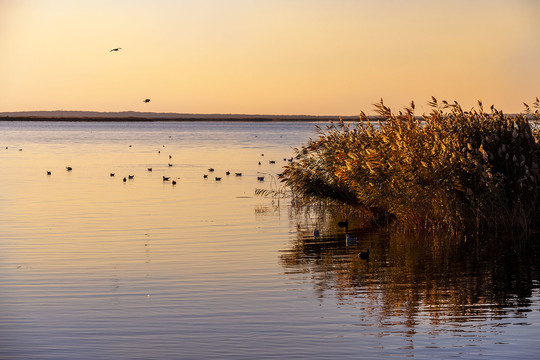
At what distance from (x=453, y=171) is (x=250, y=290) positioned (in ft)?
28.4

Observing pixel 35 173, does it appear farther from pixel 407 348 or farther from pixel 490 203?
pixel 407 348

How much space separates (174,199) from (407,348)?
24.2 meters

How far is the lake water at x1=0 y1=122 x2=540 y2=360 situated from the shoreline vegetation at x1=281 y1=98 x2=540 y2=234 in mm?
974

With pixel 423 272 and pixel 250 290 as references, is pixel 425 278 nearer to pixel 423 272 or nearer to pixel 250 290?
pixel 423 272

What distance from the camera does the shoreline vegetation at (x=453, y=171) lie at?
21.7m

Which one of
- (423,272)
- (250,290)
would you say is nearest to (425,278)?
(423,272)

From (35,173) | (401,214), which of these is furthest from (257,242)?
(35,173)

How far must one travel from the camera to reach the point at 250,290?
15281 millimetres

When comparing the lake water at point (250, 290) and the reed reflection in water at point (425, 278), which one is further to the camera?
the reed reflection in water at point (425, 278)

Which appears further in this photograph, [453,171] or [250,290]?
[453,171]

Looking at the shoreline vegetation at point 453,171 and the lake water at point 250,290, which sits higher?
the shoreline vegetation at point 453,171

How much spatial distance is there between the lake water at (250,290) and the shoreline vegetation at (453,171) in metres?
0.97

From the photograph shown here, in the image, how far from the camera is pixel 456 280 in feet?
53.2

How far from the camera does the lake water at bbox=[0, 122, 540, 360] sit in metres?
11.4
